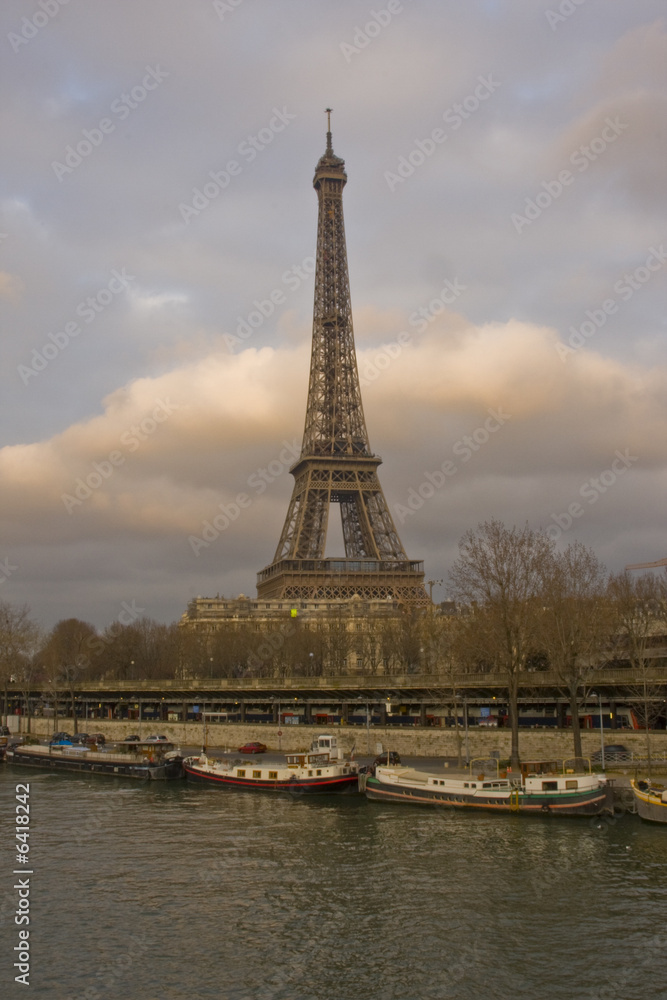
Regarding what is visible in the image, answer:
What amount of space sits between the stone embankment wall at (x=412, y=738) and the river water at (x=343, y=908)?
13640 millimetres

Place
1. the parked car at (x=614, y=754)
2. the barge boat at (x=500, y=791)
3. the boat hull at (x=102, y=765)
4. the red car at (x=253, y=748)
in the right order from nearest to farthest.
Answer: the barge boat at (x=500, y=791)
the parked car at (x=614, y=754)
the boat hull at (x=102, y=765)
the red car at (x=253, y=748)

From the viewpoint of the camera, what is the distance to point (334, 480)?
13512 centimetres

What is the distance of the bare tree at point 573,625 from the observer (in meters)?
55.9

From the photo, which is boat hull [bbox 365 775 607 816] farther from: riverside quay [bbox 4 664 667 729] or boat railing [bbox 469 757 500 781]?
riverside quay [bbox 4 664 667 729]

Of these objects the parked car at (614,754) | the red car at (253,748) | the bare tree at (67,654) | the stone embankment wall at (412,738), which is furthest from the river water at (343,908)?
the bare tree at (67,654)

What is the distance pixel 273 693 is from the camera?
84125mm

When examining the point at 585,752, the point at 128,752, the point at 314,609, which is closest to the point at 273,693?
the point at 128,752

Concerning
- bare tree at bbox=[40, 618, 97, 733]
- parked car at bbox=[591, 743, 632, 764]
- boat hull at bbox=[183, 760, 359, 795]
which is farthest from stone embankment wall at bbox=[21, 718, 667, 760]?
bare tree at bbox=[40, 618, 97, 733]

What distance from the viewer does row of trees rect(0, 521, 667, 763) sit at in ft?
189

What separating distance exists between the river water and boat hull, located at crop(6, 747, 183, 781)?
1830 centimetres

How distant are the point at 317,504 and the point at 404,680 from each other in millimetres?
64640

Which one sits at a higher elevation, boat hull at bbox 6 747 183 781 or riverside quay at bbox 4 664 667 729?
riverside quay at bbox 4 664 667 729

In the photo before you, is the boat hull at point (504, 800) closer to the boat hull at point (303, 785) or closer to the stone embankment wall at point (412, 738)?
the boat hull at point (303, 785)

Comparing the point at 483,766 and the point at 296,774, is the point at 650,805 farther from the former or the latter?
the point at 296,774
